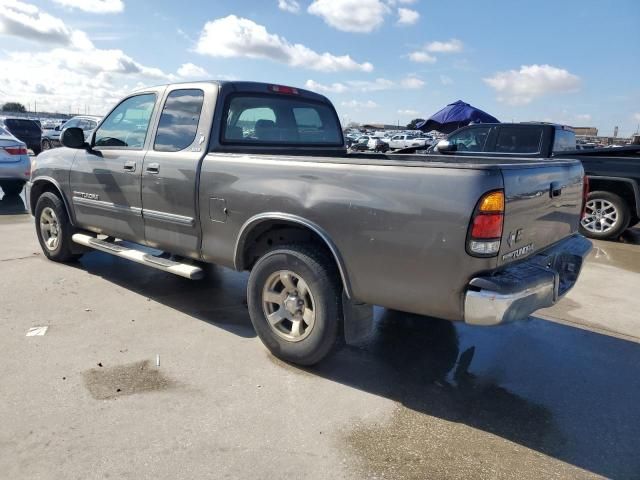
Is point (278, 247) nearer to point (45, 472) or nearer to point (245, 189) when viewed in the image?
point (245, 189)

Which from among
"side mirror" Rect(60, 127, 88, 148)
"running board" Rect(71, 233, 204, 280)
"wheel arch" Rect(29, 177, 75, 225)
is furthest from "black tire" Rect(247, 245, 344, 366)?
"wheel arch" Rect(29, 177, 75, 225)

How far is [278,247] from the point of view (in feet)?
11.5

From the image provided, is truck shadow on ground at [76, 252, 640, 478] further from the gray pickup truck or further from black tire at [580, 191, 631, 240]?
black tire at [580, 191, 631, 240]

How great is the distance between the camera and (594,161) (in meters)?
7.96

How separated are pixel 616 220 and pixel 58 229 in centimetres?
805

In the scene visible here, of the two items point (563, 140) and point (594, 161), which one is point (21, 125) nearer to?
point (563, 140)

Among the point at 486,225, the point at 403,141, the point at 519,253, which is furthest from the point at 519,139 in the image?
the point at 403,141

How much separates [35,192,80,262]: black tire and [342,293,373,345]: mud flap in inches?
147

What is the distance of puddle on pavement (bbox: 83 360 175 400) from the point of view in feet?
10.4

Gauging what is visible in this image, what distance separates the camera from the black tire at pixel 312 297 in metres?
3.24

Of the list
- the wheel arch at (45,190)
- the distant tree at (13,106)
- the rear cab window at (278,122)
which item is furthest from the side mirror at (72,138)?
the distant tree at (13,106)

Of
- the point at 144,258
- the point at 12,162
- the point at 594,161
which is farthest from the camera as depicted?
the point at 12,162

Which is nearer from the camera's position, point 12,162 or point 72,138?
point 72,138

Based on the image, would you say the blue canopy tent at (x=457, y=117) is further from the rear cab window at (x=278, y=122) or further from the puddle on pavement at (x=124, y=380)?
the puddle on pavement at (x=124, y=380)
